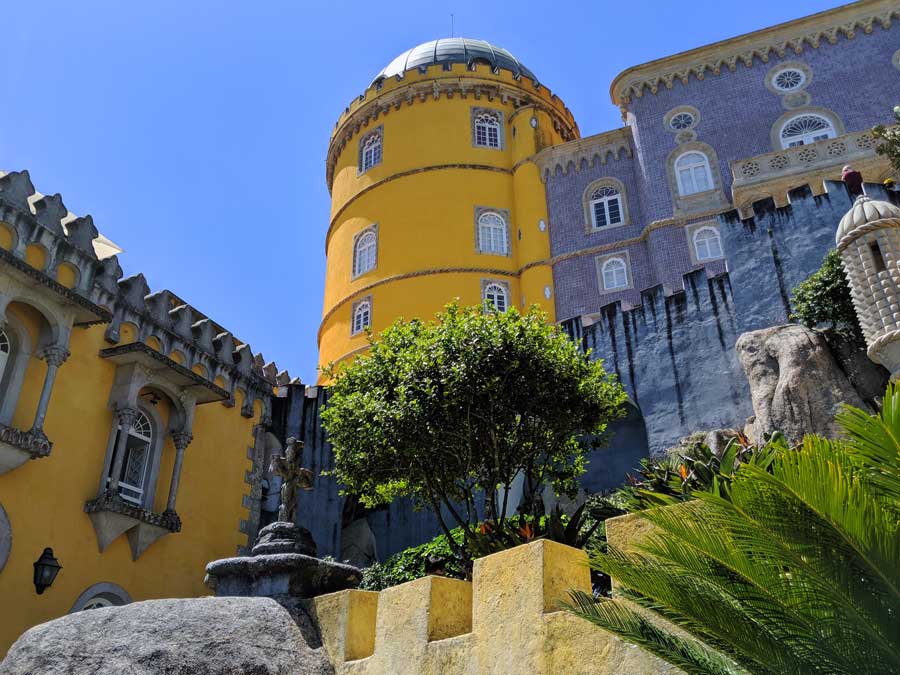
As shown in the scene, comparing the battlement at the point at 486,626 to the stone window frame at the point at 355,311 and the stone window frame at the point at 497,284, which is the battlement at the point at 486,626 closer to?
the stone window frame at the point at 497,284

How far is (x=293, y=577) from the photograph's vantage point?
7.96m

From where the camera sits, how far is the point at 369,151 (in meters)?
33.0

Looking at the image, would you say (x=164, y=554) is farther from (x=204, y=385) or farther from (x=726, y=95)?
(x=726, y=95)

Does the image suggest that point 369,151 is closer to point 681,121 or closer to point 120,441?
point 681,121

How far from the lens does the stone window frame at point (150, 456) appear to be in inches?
610

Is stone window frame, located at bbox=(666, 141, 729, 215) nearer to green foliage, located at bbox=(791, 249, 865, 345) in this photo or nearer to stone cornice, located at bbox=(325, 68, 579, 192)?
stone cornice, located at bbox=(325, 68, 579, 192)

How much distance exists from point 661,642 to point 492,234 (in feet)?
85.4

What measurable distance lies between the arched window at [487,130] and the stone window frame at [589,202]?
4.21 meters

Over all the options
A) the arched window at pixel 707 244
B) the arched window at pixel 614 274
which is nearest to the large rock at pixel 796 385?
the arched window at pixel 707 244

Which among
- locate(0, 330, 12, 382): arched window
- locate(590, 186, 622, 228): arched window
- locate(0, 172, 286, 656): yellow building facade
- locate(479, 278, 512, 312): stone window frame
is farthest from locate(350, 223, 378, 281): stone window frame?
locate(0, 330, 12, 382): arched window

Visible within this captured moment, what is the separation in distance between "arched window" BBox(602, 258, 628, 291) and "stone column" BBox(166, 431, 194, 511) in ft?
49.7

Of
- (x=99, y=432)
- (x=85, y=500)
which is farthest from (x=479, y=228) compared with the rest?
(x=85, y=500)

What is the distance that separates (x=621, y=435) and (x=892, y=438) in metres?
16.6

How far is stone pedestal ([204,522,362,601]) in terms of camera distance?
7.97 meters
